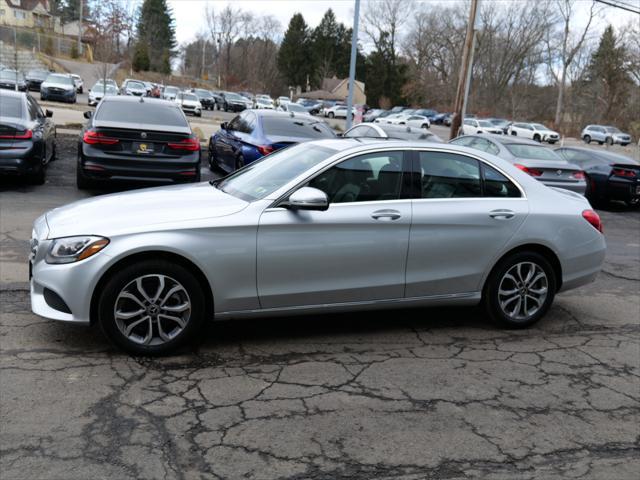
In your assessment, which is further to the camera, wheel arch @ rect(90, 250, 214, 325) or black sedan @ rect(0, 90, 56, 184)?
black sedan @ rect(0, 90, 56, 184)

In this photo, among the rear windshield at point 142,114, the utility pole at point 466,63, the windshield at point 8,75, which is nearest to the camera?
the rear windshield at point 142,114

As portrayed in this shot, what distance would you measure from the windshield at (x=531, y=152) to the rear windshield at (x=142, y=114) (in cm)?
663

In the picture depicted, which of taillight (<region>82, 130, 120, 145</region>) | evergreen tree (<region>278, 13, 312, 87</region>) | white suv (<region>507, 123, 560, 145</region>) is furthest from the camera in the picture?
evergreen tree (<region>278, 13, 312, 87</region>)

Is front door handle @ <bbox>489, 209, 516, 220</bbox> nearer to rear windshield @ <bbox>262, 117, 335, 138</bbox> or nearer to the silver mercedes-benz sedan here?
the silver mercedes-benz sedan

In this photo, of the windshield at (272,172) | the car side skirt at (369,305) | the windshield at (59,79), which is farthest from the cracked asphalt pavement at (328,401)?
the windshield at (59,79)

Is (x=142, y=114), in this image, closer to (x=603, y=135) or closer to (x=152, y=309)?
(x=152, y=309)

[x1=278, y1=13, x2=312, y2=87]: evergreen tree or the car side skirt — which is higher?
[x1=278, y1=13, x2=312, y2=87]: evergreen tree

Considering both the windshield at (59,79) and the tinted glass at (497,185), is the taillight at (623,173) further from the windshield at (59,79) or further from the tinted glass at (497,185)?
the windshield at (59,79)

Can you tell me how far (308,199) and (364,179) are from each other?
660 mm

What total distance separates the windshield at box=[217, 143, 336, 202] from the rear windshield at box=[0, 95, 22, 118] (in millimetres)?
6558

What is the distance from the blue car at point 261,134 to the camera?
11414 millimetres

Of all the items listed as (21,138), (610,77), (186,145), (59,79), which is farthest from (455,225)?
(610,77)

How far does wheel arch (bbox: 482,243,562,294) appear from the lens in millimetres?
5363

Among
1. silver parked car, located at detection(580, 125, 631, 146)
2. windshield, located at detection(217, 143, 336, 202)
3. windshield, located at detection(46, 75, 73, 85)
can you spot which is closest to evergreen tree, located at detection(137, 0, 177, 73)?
windshield, located at detection(46, 75, 73, 85)
